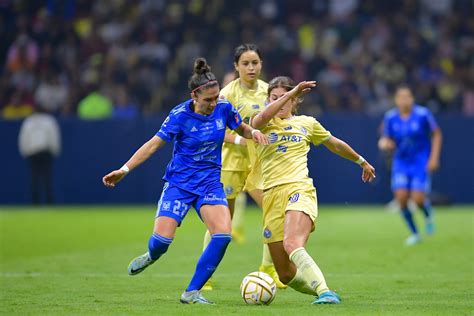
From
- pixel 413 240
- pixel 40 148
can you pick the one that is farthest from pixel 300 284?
pixel 40 148

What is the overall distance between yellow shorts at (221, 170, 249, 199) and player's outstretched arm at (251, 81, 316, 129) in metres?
2.09

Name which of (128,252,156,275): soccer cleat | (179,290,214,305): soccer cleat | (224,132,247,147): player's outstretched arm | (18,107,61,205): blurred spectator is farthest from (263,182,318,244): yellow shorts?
(18,107,61,205): blurred spectator

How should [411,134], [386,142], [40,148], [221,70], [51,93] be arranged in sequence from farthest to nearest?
[51,93], [221,70], [40,148], [411,134], [386,142]

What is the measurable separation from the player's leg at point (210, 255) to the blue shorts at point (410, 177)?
8.37 meters

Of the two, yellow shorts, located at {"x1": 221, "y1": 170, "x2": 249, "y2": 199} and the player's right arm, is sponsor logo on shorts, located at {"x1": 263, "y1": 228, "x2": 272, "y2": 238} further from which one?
the player's right arm

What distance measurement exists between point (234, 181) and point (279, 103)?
2609mm

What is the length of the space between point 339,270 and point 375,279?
1066 mm

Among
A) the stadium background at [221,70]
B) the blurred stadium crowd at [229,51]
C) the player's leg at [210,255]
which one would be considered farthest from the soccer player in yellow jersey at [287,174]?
the blurred stadium crowd at [229,51]

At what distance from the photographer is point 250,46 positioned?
36.9 ft

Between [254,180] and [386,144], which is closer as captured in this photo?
[254,180]

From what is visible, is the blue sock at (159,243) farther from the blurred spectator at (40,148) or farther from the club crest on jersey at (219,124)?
the blurred spectator at (40,148)

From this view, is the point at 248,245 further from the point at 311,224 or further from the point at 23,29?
the point at 23,29

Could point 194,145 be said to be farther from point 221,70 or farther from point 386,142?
point 221,70

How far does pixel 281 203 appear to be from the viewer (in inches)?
380
